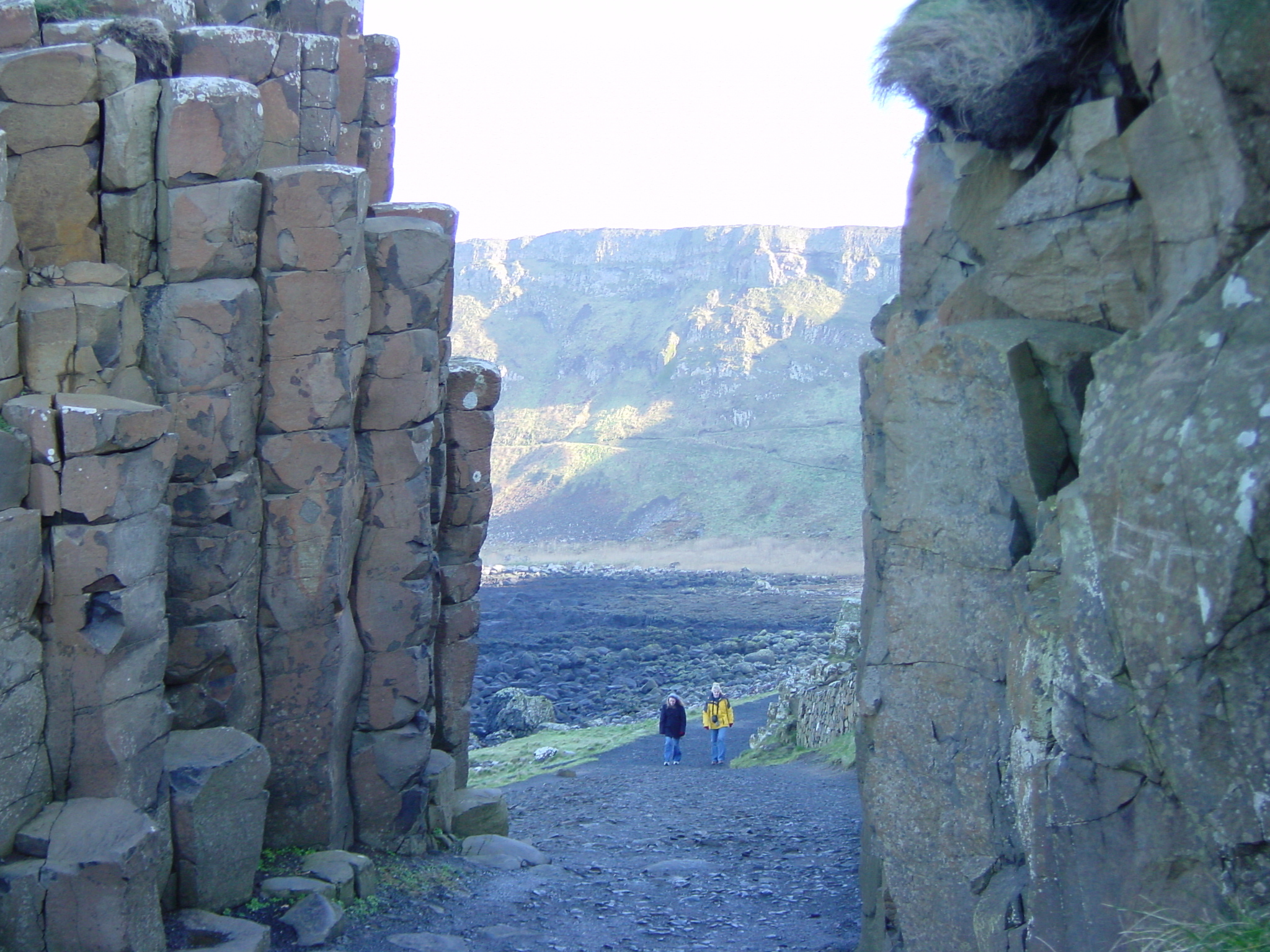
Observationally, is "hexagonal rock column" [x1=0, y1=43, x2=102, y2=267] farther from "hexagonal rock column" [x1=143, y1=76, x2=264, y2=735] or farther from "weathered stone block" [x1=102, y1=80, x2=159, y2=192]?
"hexagonal rock column" [x1=143, y1=76, x2=264, y2=735]

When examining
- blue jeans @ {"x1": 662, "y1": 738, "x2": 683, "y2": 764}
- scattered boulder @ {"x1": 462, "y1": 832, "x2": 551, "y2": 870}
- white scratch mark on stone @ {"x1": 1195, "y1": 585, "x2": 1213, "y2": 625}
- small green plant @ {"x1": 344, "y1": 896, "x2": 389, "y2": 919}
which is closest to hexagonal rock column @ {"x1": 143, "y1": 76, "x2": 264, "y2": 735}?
small green plant @ {"x1": 344, "y1": 896, "x2": 389, "y2": 919}

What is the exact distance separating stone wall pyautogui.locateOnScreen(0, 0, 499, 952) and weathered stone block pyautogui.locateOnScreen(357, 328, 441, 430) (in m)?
0.04

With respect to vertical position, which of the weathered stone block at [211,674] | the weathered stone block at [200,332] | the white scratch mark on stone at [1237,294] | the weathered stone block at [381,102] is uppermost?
the weathered stone block at [381,102]

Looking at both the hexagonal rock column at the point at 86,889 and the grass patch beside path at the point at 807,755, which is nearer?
the hexagonal rock column at the point at 86,889

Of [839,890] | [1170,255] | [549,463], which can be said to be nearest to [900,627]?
[1170,255]

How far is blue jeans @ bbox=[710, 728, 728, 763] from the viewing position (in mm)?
22922

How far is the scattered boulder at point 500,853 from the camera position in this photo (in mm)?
14422

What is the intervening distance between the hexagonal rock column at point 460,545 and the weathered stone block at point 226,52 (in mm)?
5048

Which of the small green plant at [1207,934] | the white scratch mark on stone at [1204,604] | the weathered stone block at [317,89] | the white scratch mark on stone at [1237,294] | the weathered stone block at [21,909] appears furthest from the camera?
the weathered stone block at [317,89]

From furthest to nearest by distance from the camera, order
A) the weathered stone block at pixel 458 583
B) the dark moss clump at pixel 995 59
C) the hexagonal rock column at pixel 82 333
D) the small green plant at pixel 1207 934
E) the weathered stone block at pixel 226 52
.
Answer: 1. the weathered stone block at pixel 458 583
2. the weathered stone block at pixel 226 52
3. the hexagonal rock column at pixel 82 333
4. the dark moss clump at pixel 995 59
5. the small green plant at pixel 1207 934

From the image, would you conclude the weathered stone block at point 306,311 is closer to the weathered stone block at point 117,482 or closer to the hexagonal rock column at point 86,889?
the weathered stone block at point 117,482

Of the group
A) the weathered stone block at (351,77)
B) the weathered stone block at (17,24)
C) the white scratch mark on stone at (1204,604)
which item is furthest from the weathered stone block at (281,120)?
the white scratch mark on stone at (1204,604)

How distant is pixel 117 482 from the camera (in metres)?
9.66

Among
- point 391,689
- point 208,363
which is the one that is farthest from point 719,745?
point 208,363
